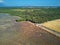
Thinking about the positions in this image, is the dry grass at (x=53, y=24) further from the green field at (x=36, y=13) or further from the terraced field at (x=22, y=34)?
the terraced field at (x=22, y=34)

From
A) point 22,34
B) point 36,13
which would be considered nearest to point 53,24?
point 36,13

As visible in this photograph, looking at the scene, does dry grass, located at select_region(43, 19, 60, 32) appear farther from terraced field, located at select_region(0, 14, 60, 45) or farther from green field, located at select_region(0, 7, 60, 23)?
terraced field, located at select_region(0, 14, 60, 45)

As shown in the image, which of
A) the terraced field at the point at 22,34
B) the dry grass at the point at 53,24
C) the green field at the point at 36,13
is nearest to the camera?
the terraced field at the point at 22,34

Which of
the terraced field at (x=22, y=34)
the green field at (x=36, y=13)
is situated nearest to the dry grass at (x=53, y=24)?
the green field at (x=36, y=13)

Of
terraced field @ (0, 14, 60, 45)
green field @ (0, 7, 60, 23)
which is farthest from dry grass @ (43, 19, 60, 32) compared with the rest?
terraced field @ (0, 14, 60, 45)

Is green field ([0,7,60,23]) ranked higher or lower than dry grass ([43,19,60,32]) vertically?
higher

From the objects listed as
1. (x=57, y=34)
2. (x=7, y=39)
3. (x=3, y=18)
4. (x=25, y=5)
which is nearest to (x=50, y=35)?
(x=57, y=34)

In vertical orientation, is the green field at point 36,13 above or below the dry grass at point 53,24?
above

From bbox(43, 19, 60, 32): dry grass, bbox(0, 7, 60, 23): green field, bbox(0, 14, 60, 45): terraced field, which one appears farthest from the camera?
bbox(0, 7, 60, 23): green field

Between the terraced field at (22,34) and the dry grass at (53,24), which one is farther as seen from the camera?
the dry grass at (53,24)
